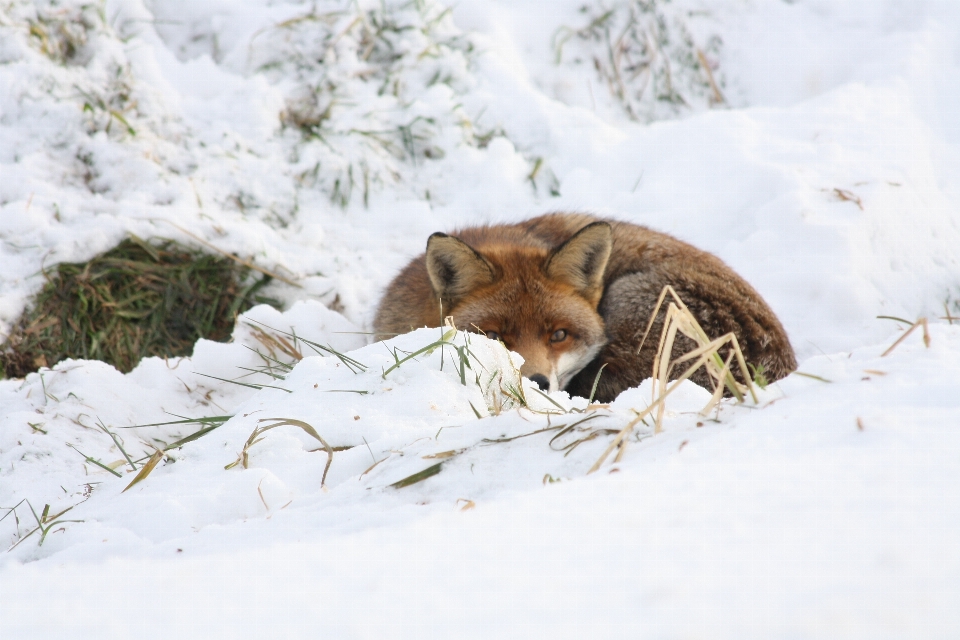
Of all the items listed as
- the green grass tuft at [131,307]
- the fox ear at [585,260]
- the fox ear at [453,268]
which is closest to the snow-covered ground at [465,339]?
the green grass tuft at [131,307]

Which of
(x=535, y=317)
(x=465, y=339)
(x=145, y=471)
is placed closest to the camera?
(x=145, y=471)

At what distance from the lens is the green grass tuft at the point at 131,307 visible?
4.94 meters

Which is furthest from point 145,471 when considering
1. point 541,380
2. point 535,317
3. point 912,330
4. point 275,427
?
point 912,330

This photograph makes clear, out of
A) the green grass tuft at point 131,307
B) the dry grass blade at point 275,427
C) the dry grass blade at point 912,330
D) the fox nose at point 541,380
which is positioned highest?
the dry grass blade at point 912,330

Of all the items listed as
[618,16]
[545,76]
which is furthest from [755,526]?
[618,16]

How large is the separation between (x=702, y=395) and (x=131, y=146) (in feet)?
16.2

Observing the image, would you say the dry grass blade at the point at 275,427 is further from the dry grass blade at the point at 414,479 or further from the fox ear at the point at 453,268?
the fox ear at the point at 453,268

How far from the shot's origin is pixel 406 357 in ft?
10.1

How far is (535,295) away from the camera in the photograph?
445 cm

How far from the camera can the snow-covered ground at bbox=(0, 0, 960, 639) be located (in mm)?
1461

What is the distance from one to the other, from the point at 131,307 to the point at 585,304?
121 inches

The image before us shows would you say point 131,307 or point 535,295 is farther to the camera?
point 131,307

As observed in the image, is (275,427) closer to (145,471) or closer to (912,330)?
(145,471)

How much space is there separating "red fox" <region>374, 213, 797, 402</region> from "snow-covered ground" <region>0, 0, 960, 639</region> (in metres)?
0.86
